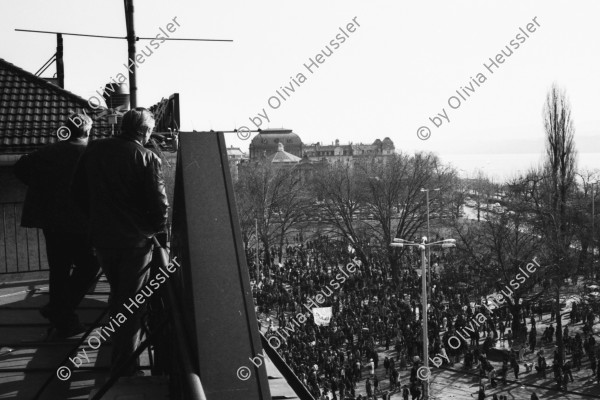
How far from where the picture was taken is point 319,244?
5341 cm

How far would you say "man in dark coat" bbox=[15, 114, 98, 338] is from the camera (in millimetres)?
5320

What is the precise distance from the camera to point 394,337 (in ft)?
91.1

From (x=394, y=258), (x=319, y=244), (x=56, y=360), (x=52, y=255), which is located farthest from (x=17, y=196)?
(x=319, y=244)

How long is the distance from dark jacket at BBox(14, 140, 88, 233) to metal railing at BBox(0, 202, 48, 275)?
3031 mm

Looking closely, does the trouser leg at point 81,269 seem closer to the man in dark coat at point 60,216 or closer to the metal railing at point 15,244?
the man in dark coat at point 60,216

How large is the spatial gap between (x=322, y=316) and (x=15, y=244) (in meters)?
20.3

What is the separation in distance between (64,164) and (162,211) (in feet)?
6.27

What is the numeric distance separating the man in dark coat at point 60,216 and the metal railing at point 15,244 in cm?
301

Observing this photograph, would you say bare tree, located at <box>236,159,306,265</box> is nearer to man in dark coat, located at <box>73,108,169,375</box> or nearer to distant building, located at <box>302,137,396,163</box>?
man in dark coat, located at <box>73,108,169,375</box>

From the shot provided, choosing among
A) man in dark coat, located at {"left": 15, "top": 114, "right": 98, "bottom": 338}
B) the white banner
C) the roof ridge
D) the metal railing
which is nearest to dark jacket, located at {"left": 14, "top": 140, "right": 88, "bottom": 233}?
man in dark coat, located at {"left": 15, "top": 114, "right": 98, "bottom": 338}

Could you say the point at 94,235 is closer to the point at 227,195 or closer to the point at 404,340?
the point at 227,195

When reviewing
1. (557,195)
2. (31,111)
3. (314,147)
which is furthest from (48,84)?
(314,147)

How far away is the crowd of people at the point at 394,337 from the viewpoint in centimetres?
2130

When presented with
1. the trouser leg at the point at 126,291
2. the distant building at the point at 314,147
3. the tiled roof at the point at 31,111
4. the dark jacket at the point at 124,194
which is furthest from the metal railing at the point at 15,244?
the distant building at the point at 314,147
